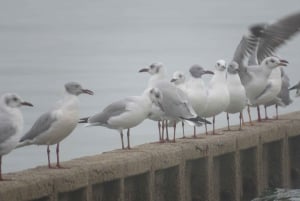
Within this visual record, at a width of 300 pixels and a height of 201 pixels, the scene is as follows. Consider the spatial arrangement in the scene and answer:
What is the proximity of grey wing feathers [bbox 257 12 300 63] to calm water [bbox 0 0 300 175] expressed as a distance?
14.0 ft

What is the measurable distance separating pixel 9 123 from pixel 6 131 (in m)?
0.11

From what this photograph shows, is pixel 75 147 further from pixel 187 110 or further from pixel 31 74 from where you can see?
pixel 31 74

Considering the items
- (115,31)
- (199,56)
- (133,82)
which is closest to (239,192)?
(133,82)

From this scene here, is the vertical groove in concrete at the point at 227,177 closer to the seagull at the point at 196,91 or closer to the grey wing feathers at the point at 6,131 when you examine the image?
the seagull at the point at 196,91

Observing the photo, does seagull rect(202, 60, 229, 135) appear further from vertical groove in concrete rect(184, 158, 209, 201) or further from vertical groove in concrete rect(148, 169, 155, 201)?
vertical groove in concrete rect(148, 169, 155, 201)

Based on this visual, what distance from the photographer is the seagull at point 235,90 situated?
13.9 meters

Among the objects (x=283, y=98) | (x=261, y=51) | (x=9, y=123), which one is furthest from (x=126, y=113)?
(x=261, y=51)

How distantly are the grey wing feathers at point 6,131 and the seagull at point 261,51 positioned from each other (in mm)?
5839

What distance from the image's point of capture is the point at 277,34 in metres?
16.3

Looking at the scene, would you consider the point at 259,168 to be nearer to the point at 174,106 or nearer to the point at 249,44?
the point at 174,106

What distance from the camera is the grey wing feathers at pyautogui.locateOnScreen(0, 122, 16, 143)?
9531 millimetres

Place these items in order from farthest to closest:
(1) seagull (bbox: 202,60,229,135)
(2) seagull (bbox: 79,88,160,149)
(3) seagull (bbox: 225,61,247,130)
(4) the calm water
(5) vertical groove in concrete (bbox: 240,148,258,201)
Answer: (4) the calm water < (3) seagull (bbox: 225,61,247,130) < (5) vertical groove in concrete (bbox: 240,148,258,201) < (1) seagull (bbox: 202,60,229,135) < (2) seagull (bbox: 79,88,160,149)

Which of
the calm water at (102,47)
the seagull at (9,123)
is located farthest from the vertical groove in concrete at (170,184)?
the calm water at (102,47)

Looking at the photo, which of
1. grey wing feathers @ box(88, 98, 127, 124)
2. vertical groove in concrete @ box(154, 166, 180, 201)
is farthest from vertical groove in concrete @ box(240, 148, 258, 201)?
grey wing feathers @ box(88, 98, 127, 124)
